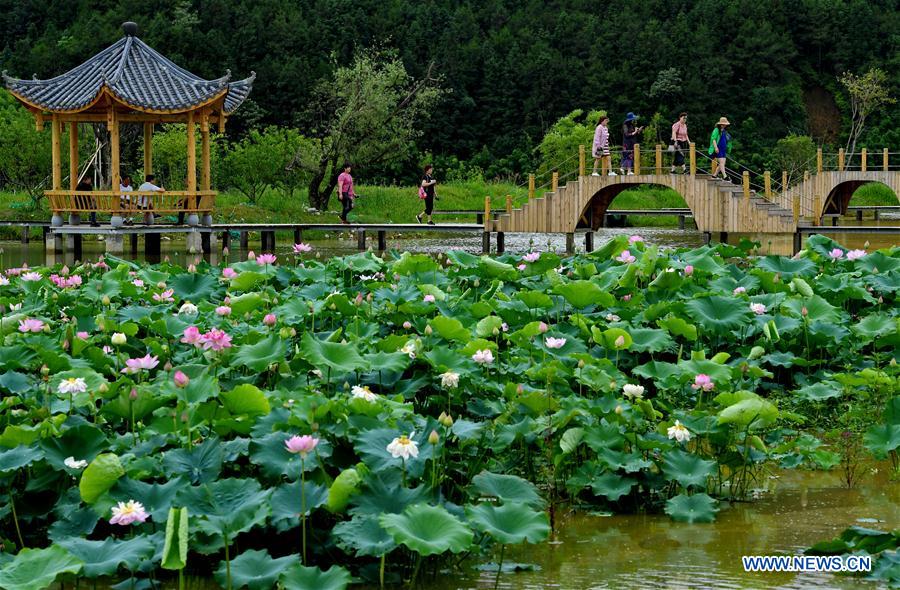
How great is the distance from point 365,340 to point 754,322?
2083 mm

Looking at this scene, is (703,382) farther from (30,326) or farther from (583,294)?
(30,326)

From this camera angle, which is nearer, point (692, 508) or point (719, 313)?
point (692, 508)

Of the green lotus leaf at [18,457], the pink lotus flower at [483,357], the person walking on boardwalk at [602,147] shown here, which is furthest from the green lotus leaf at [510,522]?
the person walking on boardwalk at [602,147]

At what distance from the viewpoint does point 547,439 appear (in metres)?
4.72

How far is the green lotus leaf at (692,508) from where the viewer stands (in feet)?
14.3

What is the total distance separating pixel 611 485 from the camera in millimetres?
4449

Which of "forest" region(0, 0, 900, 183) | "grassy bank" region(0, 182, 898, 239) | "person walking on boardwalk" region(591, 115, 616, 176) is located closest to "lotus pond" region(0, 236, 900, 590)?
"person walking on boardwalk" region(591, 115, 616, 176)

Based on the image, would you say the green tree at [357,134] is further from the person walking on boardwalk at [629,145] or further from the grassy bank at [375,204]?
the person walking on boardwalk at [629,145]

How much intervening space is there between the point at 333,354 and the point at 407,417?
0.54 m

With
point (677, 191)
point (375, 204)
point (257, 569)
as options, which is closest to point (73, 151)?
point (677, 191)

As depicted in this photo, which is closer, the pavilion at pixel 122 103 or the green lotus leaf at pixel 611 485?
the green lotus leaf at pixel 611 485

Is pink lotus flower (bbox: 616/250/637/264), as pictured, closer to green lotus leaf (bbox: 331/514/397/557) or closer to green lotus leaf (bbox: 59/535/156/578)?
green lotus leaf (bbox: 331/514/397/557)

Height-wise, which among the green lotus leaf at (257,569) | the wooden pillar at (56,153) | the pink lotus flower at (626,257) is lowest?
the green lotus leaf at (257,569)

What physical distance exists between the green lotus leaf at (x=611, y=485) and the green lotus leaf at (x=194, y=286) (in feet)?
10.2
